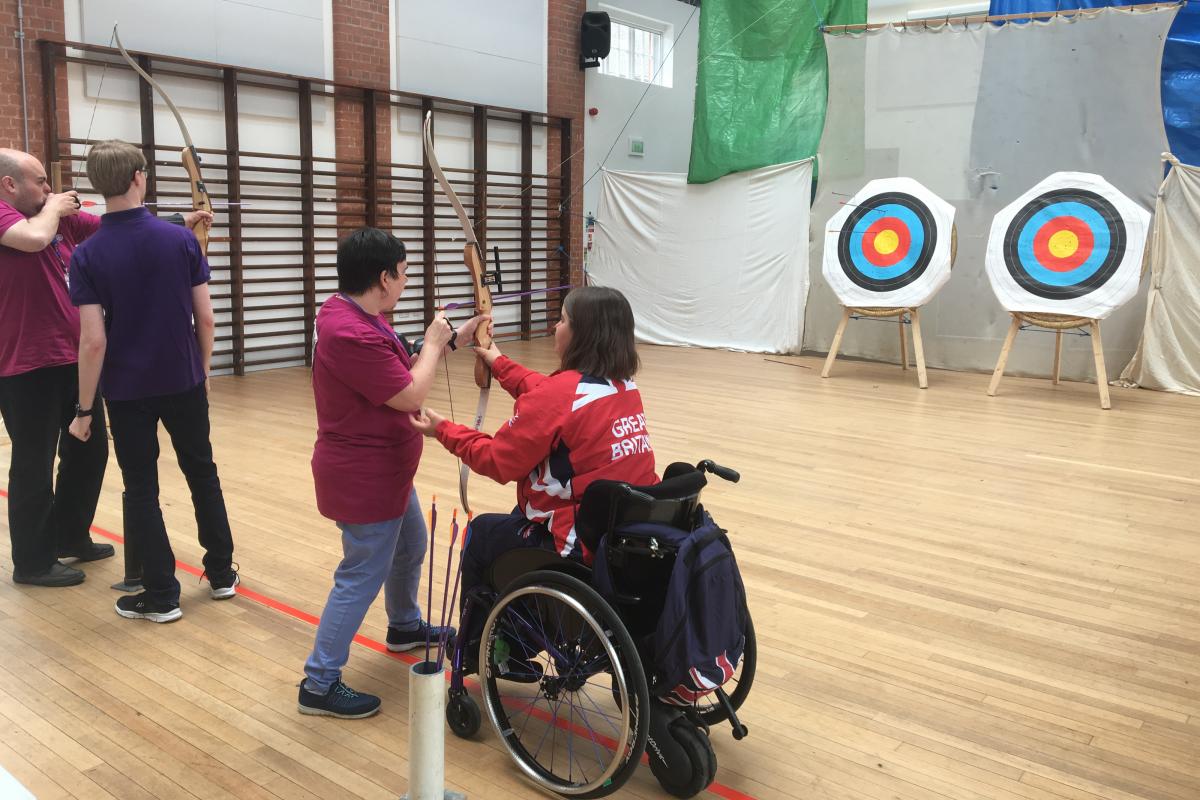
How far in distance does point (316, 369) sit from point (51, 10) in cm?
499

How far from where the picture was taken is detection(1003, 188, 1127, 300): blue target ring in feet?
19.8

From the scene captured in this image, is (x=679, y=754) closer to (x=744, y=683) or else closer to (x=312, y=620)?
(x=744, y=683)

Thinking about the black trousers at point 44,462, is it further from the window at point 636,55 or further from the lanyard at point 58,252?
the window at point 636,55

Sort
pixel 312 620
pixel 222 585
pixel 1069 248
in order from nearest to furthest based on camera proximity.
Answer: pixel 312 620, pixel 222 585, pixel 1069 248

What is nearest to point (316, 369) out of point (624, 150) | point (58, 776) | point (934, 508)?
point (58, 776)

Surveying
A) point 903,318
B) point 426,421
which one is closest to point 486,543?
point 426,421

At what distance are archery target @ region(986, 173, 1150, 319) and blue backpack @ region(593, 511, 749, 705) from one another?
516cm

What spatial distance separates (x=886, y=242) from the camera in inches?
→ 272

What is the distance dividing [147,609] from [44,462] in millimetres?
522

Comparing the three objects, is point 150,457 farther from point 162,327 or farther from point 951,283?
point 951,283

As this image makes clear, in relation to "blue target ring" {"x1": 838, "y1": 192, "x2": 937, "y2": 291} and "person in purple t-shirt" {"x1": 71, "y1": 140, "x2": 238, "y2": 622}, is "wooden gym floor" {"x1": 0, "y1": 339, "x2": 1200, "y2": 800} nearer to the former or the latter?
"person in purple t-shirt" {"x1": 71, "y1": 140, "x2": 238, "y2": 622}

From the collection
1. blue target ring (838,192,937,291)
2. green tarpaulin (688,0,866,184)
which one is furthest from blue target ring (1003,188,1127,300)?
green tarpaulin (688,0,866,184)

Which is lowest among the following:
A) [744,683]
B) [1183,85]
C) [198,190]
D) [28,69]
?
[744,683]

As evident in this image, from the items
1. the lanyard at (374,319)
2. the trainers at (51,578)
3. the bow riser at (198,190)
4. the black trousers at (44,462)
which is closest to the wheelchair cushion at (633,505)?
the lanyard at (374,319)
